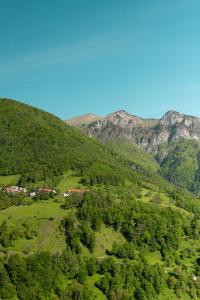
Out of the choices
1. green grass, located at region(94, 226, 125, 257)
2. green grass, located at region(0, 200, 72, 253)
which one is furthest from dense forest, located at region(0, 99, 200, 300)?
green grass, located at region(94, 226, 125, 257)

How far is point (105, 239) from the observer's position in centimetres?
17750

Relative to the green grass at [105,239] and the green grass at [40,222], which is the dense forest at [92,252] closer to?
the green grass at [40,222]

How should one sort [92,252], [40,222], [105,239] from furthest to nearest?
[105,239] < [40,222] < [92,252]

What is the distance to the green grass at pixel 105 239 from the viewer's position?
170 m

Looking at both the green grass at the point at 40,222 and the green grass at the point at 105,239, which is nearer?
the green grass at the point at 40,222

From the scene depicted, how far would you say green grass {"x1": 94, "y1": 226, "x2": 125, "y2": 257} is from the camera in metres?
170

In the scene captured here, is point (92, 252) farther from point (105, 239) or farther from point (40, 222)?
point (40, 222)

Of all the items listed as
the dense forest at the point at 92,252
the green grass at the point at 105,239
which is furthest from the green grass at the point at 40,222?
the green grass at the point at 105,239

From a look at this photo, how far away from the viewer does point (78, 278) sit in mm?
151750

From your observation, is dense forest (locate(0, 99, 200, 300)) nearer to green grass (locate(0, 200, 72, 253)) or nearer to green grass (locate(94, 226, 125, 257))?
green grass (locate(0, 200, 72, 253))

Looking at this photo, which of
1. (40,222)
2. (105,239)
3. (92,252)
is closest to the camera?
(92,252)

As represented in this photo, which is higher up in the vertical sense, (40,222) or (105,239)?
(40,222)

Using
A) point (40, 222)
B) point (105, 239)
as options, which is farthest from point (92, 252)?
point (40, 222)

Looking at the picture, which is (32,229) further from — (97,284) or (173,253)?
(173,253)
